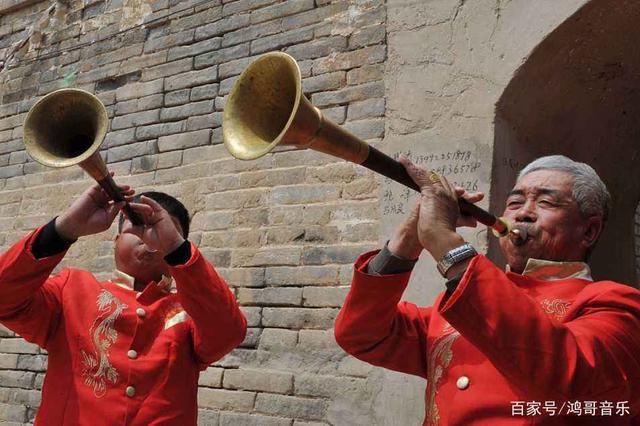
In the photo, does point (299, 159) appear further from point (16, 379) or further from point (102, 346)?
point (16, 379)

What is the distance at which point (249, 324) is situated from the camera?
3822 millimetres

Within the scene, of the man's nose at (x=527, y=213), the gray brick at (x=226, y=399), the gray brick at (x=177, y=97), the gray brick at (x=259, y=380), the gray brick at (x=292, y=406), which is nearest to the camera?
the man's nose at (x=527, y=213)

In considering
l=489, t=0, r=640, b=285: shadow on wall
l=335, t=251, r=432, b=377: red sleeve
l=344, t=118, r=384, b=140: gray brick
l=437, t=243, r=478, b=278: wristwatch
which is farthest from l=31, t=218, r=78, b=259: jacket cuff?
l=489, t=0, r=640, b=285: shadow on wall

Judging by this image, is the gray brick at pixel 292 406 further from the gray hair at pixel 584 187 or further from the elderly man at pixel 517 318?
the gray hair at pixel 584 187

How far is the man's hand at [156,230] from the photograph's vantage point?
7.79 ft

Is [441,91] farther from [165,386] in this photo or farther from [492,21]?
[165,386]

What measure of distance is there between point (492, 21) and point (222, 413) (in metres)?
2.34

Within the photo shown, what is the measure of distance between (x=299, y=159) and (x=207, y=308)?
1614 mm

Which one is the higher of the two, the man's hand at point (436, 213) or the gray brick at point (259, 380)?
the man's hand at point (436, 213)

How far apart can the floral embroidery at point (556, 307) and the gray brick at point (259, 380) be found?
1.82m

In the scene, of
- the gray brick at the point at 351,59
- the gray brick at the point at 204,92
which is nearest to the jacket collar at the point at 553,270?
the gray brick at the point at 351,59


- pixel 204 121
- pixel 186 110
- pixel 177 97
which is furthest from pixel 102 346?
pixel 177 97

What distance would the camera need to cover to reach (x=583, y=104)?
375 cm

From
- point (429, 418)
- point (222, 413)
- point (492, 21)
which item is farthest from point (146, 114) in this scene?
point (429, 418)
